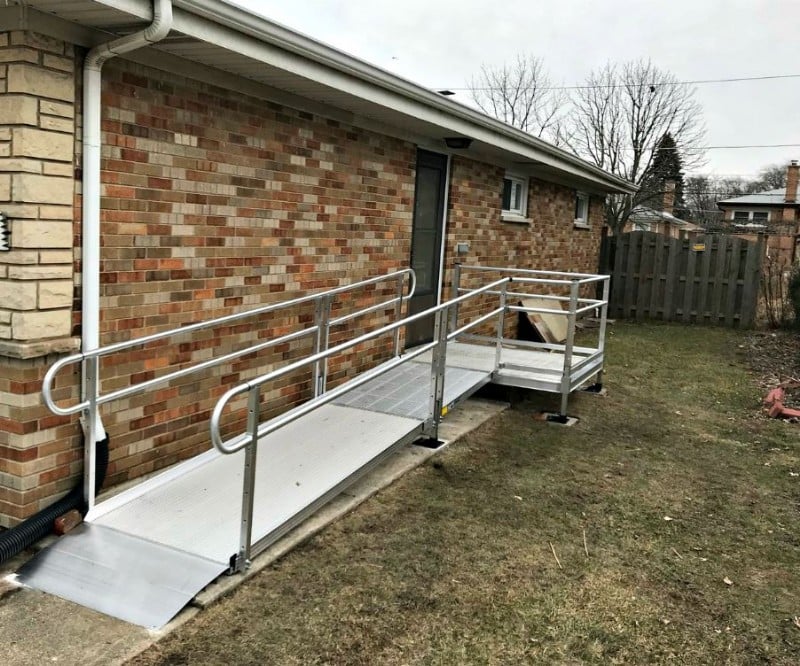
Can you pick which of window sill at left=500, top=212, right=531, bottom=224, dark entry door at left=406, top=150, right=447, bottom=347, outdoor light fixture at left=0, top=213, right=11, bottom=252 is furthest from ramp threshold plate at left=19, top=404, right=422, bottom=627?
window sill at left=500, top=212, right=531, bottom=224

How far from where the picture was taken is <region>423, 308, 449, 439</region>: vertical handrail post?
526 centimetres

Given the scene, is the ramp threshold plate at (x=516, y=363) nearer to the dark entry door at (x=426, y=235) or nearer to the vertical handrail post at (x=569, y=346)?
the vertical handrail post at (x=569, y=346)

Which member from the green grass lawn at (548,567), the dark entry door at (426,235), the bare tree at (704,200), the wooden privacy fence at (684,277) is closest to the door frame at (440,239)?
the dark entry door at (426,235)

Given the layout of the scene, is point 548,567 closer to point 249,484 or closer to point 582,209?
point 249,484

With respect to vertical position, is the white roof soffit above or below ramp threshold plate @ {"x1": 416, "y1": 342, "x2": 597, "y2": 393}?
above

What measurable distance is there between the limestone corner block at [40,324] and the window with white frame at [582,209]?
32.8 feet

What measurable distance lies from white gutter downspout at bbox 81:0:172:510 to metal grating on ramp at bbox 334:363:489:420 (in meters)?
2.17

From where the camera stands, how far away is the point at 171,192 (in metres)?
4.44

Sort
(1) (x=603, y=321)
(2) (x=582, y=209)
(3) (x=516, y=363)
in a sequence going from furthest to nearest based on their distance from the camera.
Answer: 1. (2) (x=582, y=209)
2. (1) (x=603, y=321)
3. (3) (x=516, y=363)

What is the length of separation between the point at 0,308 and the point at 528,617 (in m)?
2.84

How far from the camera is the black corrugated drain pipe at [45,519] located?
11.6ft

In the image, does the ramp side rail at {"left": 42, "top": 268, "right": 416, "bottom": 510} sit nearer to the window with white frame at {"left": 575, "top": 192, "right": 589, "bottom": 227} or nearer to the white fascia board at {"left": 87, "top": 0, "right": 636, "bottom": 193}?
the white fascia board at {"left": 87, "top": 0, "right": 636, "bottom": 193}

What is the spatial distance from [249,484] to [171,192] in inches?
75.9

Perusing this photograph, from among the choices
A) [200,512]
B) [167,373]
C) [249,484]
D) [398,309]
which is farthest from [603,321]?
[249,484]
